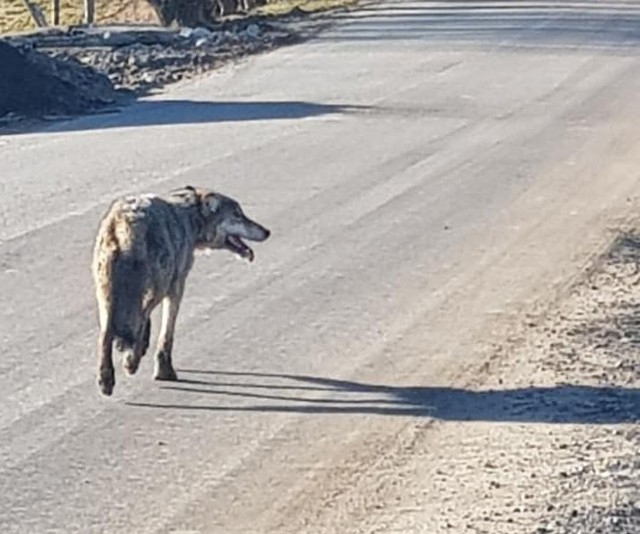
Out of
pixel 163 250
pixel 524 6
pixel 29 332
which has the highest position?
pixel 163 250

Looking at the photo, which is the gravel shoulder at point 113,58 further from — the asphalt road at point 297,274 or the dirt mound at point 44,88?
the asphalt road at point 297,274

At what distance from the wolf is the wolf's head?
0.06ft

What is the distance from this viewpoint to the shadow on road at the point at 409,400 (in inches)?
357

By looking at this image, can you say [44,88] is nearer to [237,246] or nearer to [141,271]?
[237,246]

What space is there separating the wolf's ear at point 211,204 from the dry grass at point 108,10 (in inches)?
947

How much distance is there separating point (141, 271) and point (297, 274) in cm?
321

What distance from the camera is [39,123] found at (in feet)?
67.3

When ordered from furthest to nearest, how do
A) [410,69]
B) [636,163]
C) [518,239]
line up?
[410,69], [636,163], [518,239]

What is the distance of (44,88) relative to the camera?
21859mm

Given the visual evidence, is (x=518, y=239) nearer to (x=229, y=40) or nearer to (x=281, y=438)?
(x=281, y=438)

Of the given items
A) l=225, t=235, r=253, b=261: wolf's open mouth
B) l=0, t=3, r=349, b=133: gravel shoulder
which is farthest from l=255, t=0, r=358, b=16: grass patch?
l=225, t=235, r=253, b=261: wolf's open mouth

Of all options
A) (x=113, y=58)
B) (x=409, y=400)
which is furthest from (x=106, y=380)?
(x=113, y=58)

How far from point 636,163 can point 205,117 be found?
196 inches

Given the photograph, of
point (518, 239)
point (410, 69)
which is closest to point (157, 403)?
point (518, 239)
